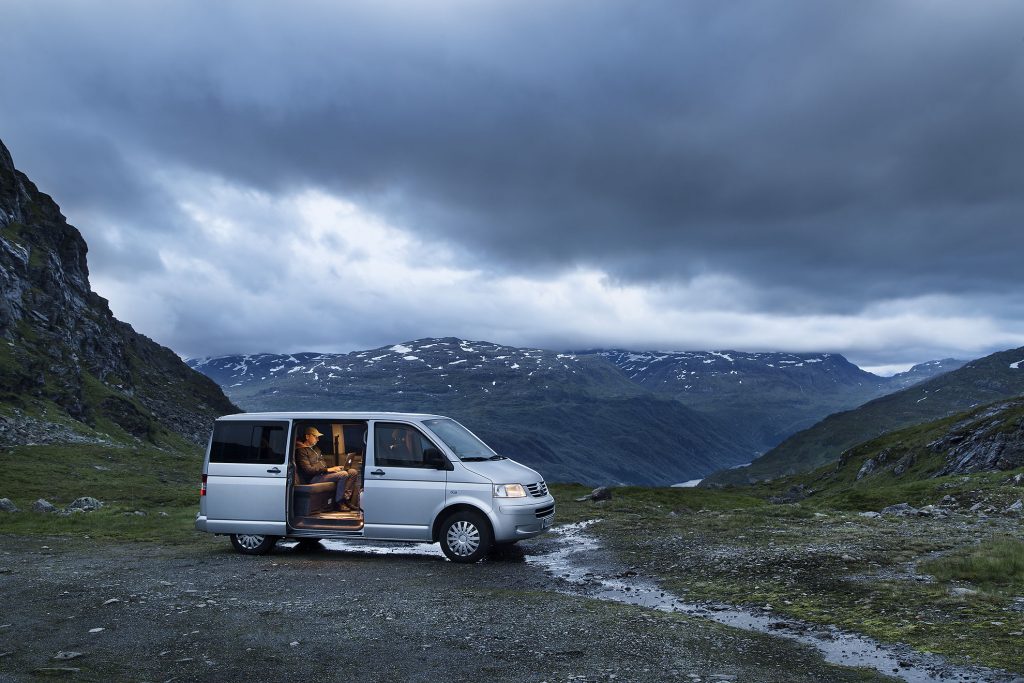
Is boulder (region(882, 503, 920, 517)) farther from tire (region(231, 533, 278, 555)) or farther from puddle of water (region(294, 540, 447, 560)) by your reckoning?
tire (region(231, 533, 278, 555))

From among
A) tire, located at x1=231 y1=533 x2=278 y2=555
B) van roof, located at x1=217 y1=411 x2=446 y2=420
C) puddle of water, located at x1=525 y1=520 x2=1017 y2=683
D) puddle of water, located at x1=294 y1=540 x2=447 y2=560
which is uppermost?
van roof, located at x1=217 y1=411 x2=446 y2=420

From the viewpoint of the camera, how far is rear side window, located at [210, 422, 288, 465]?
17.3m

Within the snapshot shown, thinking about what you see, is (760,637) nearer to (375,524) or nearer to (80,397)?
(375,524)

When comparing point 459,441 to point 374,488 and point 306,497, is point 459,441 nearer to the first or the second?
point 374,488

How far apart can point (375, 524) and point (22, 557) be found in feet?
30.2

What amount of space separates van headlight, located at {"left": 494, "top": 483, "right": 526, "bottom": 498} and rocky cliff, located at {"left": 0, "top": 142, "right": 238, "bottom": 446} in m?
66.5

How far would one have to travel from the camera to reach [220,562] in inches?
653

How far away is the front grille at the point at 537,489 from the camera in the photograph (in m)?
16.3

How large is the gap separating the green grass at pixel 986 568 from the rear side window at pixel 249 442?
1425cm

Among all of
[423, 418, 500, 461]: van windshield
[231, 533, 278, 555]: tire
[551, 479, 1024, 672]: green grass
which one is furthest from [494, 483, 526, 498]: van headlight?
[231, 533, 278, 555]: tire

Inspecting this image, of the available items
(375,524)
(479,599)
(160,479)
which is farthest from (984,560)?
(160,479)

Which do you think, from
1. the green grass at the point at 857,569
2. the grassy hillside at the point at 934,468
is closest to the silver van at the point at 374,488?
the green grass at the point at 857,569

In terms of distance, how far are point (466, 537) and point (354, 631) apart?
5.67 meters

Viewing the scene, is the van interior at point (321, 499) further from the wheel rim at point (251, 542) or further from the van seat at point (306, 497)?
the wheel rim at point (251, 542)
